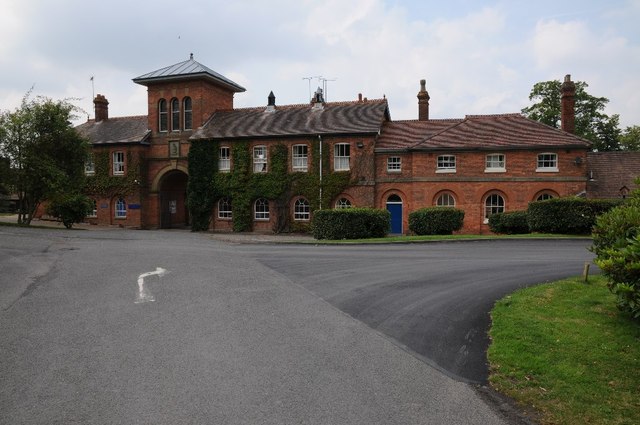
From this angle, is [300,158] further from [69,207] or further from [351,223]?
[69,207]

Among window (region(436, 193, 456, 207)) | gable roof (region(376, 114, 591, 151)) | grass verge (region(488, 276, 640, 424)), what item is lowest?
grass verge (region(488, 276, 640, 424))

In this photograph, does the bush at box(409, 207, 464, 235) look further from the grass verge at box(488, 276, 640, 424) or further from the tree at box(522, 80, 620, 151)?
the tree at box(522, 80, 620, 151)

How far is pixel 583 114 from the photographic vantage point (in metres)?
52.0

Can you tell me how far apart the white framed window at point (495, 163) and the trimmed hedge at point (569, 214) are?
8.60 meters

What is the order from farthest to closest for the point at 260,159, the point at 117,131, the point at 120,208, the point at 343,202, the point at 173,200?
the point at 117,131 → the point at 173,200 → the point at 120,208 → the point at 260,159 → the point at 343,202

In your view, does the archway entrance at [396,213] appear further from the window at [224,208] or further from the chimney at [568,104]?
the chimney at [568,104]

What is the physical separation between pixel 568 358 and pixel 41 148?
3145 centimetres

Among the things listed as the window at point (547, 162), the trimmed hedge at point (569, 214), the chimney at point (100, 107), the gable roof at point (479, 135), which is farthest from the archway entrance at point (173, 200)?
the trimmed hedge at point (569, 214)

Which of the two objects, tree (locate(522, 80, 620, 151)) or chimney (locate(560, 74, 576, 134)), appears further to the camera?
tree (locate(522, 80, 620, 151))

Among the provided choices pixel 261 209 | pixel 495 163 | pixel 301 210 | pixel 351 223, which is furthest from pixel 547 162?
pixel 261 209

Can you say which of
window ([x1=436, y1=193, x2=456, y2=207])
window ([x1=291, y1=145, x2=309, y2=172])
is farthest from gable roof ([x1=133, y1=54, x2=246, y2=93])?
window ([x1=436, y1=193, x2=456, y2=207])

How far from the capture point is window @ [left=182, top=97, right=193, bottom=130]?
37969mm

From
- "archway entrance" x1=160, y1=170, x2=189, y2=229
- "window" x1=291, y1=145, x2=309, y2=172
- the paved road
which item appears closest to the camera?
the paved road

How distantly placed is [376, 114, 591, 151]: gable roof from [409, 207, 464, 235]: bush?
7969 millimetres
